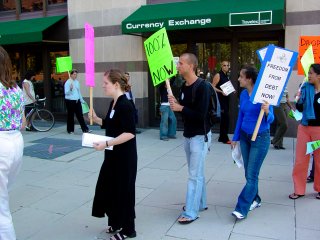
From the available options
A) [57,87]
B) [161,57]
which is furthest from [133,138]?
[57,87]

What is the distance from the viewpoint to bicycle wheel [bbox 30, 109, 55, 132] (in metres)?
11.1

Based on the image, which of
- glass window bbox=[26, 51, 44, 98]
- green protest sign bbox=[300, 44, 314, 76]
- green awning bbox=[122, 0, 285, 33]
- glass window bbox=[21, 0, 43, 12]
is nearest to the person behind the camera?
green protest sign bbox=[300, 44, 314, 76]

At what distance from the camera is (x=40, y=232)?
432 centimetres

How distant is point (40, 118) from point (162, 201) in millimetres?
6977

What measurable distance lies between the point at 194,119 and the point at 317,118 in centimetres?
197

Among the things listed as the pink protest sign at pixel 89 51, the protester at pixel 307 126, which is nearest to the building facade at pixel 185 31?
the protester at pixel 307 126

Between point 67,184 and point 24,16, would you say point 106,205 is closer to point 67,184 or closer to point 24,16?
point 67,184

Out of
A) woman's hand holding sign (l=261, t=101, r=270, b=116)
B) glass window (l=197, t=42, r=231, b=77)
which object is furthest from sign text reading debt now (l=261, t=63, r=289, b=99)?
glass window (l=197, t=42, r=231, b=77)

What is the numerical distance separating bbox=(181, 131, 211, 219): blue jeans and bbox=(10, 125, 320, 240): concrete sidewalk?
0.20 m

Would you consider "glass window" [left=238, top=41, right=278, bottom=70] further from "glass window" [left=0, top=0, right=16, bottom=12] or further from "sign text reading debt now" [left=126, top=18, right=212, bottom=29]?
"glass window" [left=0, top=0, right=16, bottom=12]

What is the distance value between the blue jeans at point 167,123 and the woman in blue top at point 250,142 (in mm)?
4954

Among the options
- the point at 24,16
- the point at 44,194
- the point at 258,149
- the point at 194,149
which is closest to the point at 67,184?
the point at 44,194

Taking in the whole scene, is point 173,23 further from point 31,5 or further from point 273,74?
point 31,5

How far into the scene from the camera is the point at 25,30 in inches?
465
